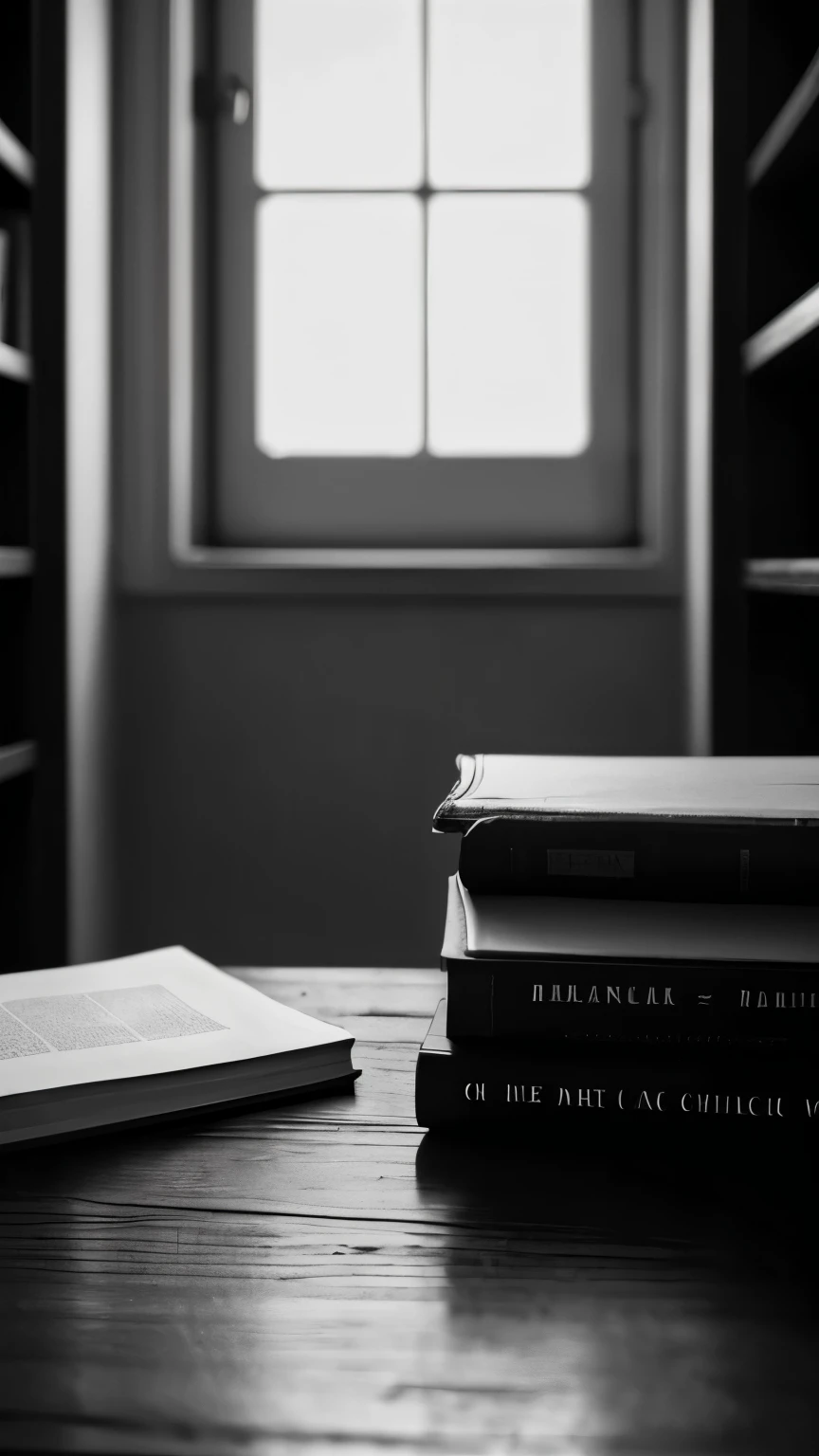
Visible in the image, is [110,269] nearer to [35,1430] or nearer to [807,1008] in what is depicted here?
[807,1008]

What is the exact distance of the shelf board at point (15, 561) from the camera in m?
1.34

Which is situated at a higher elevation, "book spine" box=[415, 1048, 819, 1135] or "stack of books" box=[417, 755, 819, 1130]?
"stack of books" box=[417, 755, 819, 1130]

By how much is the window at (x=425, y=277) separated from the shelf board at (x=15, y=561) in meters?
0.37

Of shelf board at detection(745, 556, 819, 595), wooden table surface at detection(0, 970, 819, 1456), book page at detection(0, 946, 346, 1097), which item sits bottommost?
wooden table surface at detection(0, 970, 819, 1456)

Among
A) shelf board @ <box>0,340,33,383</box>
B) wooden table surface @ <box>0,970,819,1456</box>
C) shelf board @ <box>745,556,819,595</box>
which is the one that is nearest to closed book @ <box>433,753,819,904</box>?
wooden table surface @ <box>0,970,819,1456</box>

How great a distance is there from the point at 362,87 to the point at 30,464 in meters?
0.73

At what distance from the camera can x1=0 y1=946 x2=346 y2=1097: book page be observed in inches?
22.8

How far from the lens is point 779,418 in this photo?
4.97 feet

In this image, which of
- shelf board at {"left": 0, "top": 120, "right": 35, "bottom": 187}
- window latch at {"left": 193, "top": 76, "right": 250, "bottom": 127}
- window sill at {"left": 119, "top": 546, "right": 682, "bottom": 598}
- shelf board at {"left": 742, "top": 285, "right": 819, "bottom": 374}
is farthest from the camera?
window latch at {"left": 193, "top": 76, "right": 250, "bottom": 127}

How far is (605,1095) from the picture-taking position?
1.80 feet

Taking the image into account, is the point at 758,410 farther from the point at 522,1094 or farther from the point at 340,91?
the point at 522,1094

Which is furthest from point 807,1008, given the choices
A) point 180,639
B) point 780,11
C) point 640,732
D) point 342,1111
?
point 780,11

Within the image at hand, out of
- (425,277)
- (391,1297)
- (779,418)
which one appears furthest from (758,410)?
(391,1297)

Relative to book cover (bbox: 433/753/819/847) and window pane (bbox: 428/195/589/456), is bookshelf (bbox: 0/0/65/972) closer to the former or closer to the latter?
window pane (bbox: 428/195/589/456)
